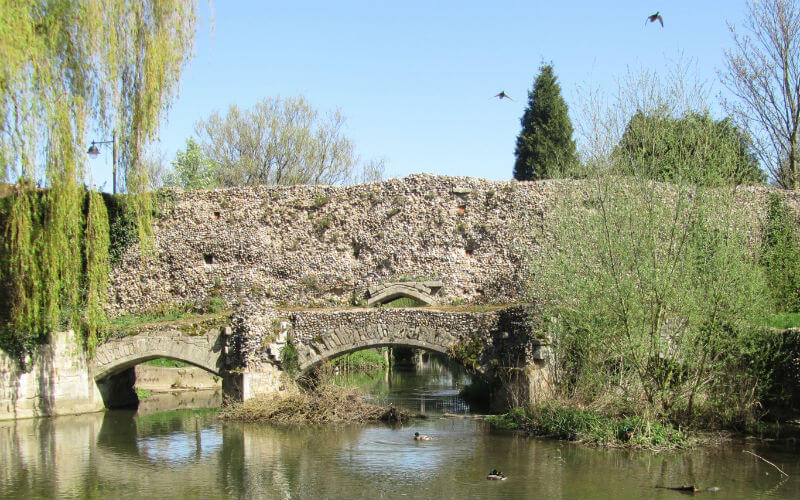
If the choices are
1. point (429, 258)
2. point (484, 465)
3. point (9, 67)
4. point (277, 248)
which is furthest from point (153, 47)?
point (484, 465)

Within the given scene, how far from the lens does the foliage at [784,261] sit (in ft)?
66.9

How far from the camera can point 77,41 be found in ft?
54.9

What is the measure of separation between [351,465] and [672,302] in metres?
6.14

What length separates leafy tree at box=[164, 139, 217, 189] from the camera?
37.4 metres

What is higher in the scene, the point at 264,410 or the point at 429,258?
the point at 429,258

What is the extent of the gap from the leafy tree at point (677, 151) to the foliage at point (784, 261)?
7.13 meters

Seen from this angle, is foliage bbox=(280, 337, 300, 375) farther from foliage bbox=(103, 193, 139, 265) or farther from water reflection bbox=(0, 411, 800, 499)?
foliage bbox=(103, 193, 139, 265)

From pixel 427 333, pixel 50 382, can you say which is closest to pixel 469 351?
pixel 427 333

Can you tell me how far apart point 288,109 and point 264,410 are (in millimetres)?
23475

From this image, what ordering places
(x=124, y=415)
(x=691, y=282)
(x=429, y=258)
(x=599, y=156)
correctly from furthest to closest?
(x=429, y=258) → (x=124, y=415) → (x=599, y=156) → (x=691, y=282)

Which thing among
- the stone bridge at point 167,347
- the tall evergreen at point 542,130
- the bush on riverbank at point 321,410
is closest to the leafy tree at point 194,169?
the tall evergreen at point 542,130

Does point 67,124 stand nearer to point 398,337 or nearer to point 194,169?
point 398,337

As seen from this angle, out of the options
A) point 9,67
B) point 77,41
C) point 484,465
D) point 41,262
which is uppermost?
point 77,41

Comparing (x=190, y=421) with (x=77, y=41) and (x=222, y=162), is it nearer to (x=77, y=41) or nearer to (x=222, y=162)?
(x=77, y=41)
